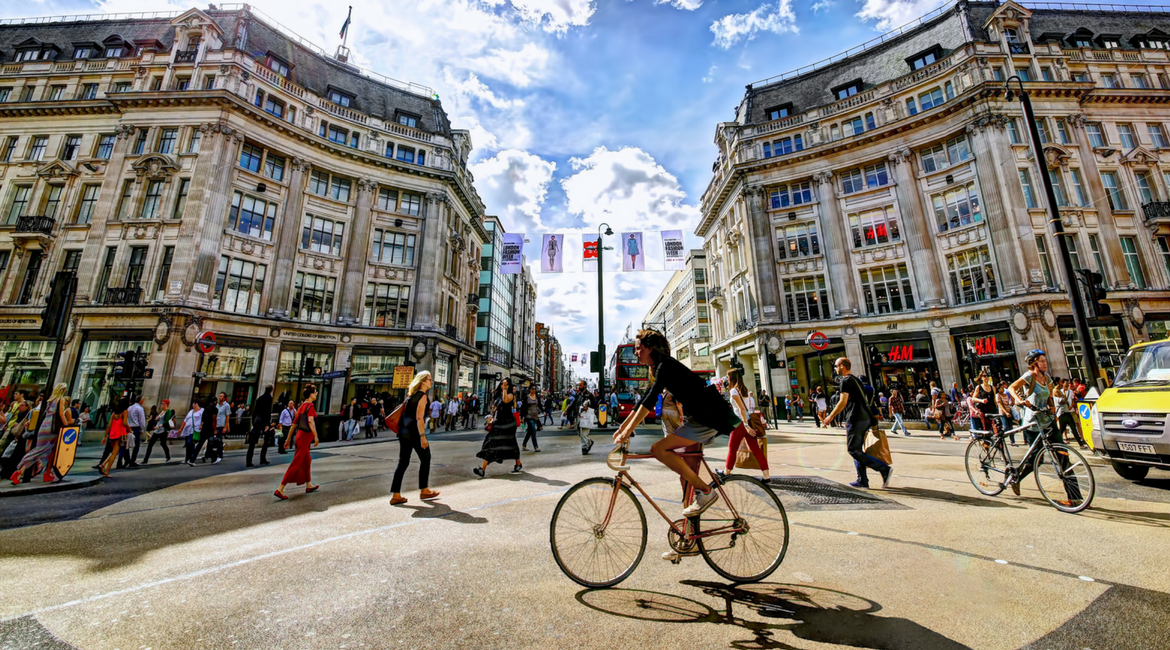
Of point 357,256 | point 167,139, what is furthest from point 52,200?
point 357,256

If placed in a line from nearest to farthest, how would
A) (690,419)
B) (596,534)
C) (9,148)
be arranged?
(596,534)
(690,419)
(9,148)

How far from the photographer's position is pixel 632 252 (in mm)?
21016

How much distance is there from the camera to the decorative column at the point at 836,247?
1099 inches

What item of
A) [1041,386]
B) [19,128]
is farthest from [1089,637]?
→ [19,128]

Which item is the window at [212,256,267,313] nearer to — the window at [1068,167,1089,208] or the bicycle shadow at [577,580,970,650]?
the bicycle shadow at [577,580,970,650]

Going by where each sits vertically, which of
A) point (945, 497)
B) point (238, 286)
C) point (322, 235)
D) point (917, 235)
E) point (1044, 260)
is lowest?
point (945, 497)

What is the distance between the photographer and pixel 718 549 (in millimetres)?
3443

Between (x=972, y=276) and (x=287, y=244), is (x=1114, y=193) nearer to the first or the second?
(x=972, y=276)

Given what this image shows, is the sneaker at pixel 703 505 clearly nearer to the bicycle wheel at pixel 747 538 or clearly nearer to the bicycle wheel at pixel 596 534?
the bicycle wheel at pixel 747 538

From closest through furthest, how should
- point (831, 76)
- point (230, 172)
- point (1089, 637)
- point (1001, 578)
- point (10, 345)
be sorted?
point (1089, 637)
point (1001, 578)
point (10, 345)
point (230, 172)
point (831, 76)

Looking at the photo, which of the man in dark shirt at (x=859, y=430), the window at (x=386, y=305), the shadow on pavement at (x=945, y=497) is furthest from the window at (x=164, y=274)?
the shadow on pavement at (x=945, y=497)

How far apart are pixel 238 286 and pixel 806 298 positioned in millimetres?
35362

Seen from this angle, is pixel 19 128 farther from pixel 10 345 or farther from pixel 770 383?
pixel 770 383

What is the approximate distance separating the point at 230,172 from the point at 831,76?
137 ft
